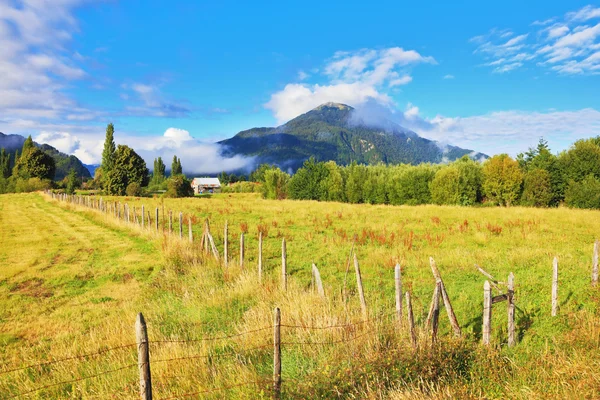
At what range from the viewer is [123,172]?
6581cm

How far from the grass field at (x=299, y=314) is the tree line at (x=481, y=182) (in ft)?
111

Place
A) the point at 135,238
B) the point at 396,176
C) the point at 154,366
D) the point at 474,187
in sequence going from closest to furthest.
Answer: the point at 154,366
the point at 135,238
the point at 474,187
the point at 396,176

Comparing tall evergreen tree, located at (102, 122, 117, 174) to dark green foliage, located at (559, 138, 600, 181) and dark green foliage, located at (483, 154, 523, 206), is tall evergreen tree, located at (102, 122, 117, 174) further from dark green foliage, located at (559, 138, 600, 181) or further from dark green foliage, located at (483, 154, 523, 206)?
dark green foliage, located at (559, 138, 600, 181)

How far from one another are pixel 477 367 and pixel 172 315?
6.79m

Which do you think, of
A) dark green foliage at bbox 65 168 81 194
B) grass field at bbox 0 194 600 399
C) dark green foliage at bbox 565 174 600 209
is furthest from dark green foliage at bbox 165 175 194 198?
dark green foliage at bbox 565 174 600 209

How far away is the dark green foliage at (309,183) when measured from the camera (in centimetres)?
7138

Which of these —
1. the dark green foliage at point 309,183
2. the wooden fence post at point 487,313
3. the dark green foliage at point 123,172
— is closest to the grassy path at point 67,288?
the wooden fence post at point 487,313

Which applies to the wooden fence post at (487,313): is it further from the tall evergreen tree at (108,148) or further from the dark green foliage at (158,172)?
the dark green foliage at (158,172)

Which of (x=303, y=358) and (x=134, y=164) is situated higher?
(x=134, y=164)

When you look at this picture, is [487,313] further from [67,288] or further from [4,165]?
[4,165]

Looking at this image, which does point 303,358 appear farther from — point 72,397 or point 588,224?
point 588,224

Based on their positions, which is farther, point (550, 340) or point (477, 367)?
point (550, 340)

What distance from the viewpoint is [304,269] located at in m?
13.1

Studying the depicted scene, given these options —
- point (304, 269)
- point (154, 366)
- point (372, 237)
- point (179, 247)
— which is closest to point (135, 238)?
point (179, 247)
